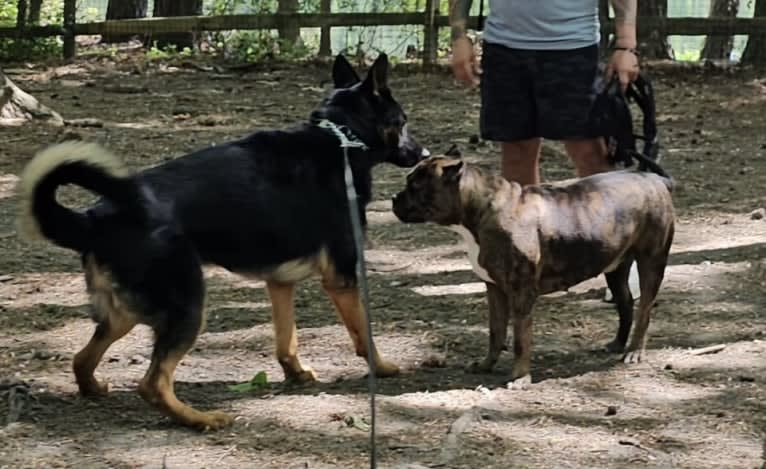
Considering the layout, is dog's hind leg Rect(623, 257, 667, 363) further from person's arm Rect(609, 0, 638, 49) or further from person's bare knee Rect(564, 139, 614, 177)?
person's arm Rect(609, 0, 638, 49)

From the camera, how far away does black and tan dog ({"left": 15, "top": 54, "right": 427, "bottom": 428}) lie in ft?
14.6

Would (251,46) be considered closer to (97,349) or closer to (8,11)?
(8,11)

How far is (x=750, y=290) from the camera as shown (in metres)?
6.55

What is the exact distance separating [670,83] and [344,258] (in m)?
10.3

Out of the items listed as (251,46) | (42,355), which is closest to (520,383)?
(42,355)

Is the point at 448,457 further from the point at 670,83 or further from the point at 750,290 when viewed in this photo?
the point at 670,83

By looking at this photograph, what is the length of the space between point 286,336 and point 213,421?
28.0 inches

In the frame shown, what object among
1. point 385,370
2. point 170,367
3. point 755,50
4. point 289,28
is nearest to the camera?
point 170,367

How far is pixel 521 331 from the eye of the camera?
5.11 m

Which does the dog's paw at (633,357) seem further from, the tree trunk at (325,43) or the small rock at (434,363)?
the tree trunk at (325,43)

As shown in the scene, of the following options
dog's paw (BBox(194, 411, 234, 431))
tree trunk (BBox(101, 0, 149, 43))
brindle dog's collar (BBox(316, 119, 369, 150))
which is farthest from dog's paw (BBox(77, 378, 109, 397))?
tree trunk (BBox(101, 0, 149, 43))

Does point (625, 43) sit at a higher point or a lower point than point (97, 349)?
higher

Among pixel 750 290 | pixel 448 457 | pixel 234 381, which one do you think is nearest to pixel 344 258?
pixel 234 381

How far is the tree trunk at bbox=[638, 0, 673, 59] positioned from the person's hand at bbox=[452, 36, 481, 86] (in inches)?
394
